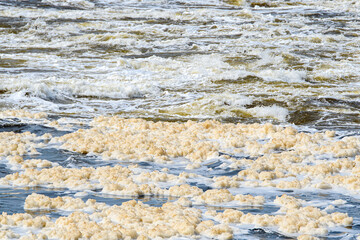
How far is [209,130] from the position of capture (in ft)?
34.8

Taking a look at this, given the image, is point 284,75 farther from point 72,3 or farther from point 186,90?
point 72,3

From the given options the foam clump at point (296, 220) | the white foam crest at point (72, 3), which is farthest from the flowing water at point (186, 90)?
the white foam crest at point (72, 3)

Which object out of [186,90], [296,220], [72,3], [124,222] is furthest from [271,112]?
[72,3]

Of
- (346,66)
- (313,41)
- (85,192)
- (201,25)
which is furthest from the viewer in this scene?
(201,25)

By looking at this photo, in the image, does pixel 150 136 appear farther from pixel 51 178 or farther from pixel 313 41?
pixel 313 41

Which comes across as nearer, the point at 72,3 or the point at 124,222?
the point at 124,222

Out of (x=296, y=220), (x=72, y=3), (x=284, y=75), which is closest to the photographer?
(x=296, y=220)

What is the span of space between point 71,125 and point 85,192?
4.95m

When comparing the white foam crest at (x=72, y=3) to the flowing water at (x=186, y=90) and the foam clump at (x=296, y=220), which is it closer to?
the flowing water at (x=186, y=90)

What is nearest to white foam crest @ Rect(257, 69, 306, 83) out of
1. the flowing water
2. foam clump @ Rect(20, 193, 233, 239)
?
the flowing water

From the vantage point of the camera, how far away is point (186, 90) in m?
16.9

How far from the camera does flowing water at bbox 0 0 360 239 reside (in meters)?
6.97

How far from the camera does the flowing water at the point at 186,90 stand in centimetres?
697

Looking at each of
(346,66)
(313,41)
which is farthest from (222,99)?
(313,41)
